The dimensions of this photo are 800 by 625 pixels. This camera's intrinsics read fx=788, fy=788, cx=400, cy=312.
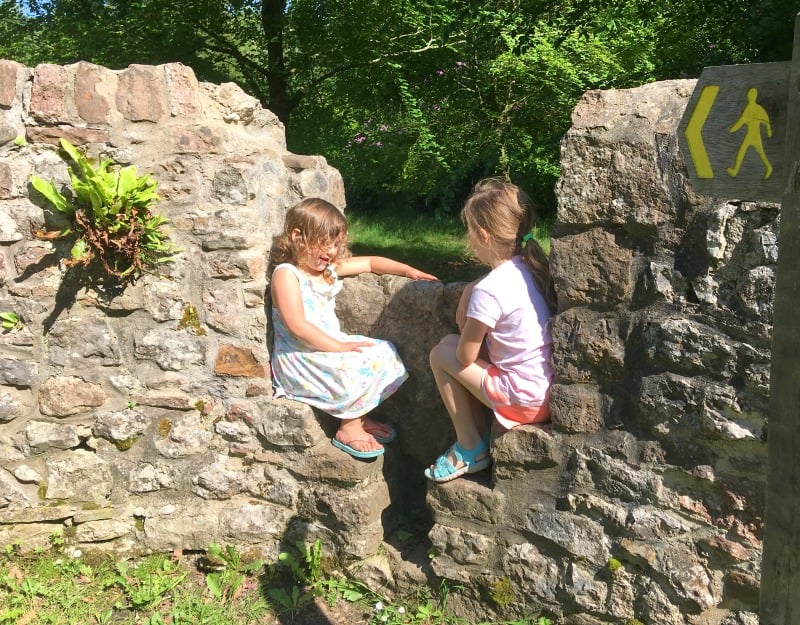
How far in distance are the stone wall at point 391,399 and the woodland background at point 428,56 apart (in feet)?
6.87

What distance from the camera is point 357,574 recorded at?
9.95 feet

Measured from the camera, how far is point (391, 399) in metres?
3.21

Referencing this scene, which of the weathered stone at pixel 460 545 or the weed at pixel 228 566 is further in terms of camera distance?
the weed at pixel 228 566

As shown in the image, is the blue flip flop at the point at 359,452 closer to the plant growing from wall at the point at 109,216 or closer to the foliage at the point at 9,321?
the plant growing from wall at the point at 109,216

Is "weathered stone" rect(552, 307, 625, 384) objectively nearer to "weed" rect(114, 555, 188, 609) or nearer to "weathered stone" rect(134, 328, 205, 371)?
"weathered stone" rect(134, 328, 205, 371)

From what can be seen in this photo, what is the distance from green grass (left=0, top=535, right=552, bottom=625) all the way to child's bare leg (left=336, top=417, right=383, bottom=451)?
44 cm

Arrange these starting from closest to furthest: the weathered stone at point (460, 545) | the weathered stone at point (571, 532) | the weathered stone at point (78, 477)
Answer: the weathered stone at point (571, 532) → the weathered stone at point (460, 545) → the weathered stone at point (78, 477)

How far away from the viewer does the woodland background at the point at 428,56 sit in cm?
516

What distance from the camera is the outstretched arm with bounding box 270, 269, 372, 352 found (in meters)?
2.95

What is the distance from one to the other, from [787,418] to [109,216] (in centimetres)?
235

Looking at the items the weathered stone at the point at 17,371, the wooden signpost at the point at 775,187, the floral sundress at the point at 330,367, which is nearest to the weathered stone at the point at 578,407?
the floral sundress at the point at 330,367

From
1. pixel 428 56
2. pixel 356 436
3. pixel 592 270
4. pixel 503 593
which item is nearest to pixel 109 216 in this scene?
pixel 356 436

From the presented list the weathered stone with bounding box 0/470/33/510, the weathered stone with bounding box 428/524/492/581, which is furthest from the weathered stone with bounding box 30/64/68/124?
the weathered stone with bounding box 428/524/492/581

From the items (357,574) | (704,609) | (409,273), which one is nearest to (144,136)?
(409,273)
